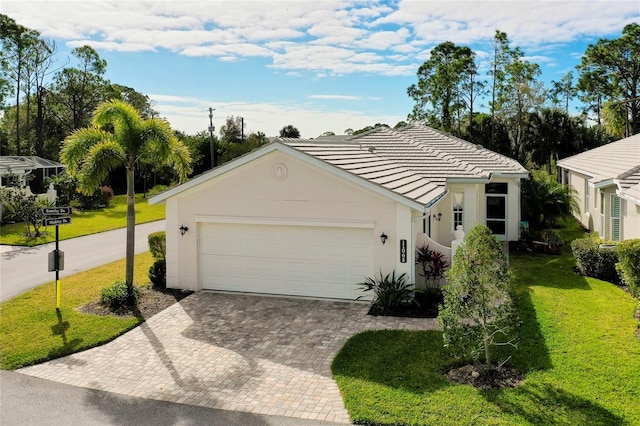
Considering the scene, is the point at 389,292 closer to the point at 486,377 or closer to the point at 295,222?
the point at 295,222

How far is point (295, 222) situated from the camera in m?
14.0

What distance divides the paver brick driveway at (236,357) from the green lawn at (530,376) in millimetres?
523

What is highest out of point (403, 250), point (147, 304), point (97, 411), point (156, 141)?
point (156, 141)

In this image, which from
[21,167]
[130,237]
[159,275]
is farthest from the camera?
[21,167]

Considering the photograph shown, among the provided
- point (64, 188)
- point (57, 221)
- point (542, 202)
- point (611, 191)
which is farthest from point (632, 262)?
point (64, 188)

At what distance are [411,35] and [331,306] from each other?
11463 millimetres

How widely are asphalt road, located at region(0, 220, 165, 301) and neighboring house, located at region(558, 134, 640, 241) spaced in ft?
58.9

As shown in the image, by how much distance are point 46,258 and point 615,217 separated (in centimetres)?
2110

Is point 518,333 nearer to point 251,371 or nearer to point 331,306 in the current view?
point 331,306

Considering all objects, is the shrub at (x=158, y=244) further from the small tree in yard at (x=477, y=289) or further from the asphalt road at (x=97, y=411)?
the small tree in yard at (x=477, y=289)

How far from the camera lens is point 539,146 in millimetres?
42719

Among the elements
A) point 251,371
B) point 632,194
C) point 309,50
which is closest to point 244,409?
point 251,371

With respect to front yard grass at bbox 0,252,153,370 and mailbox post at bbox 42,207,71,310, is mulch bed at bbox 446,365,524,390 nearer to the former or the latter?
front yard grass at bbox 0,252,153,370

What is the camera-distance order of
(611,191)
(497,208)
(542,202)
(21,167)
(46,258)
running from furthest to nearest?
1. (21,167)
2. (542,202)
3. (497,208)
4. (46,258)
5. (611,191)
